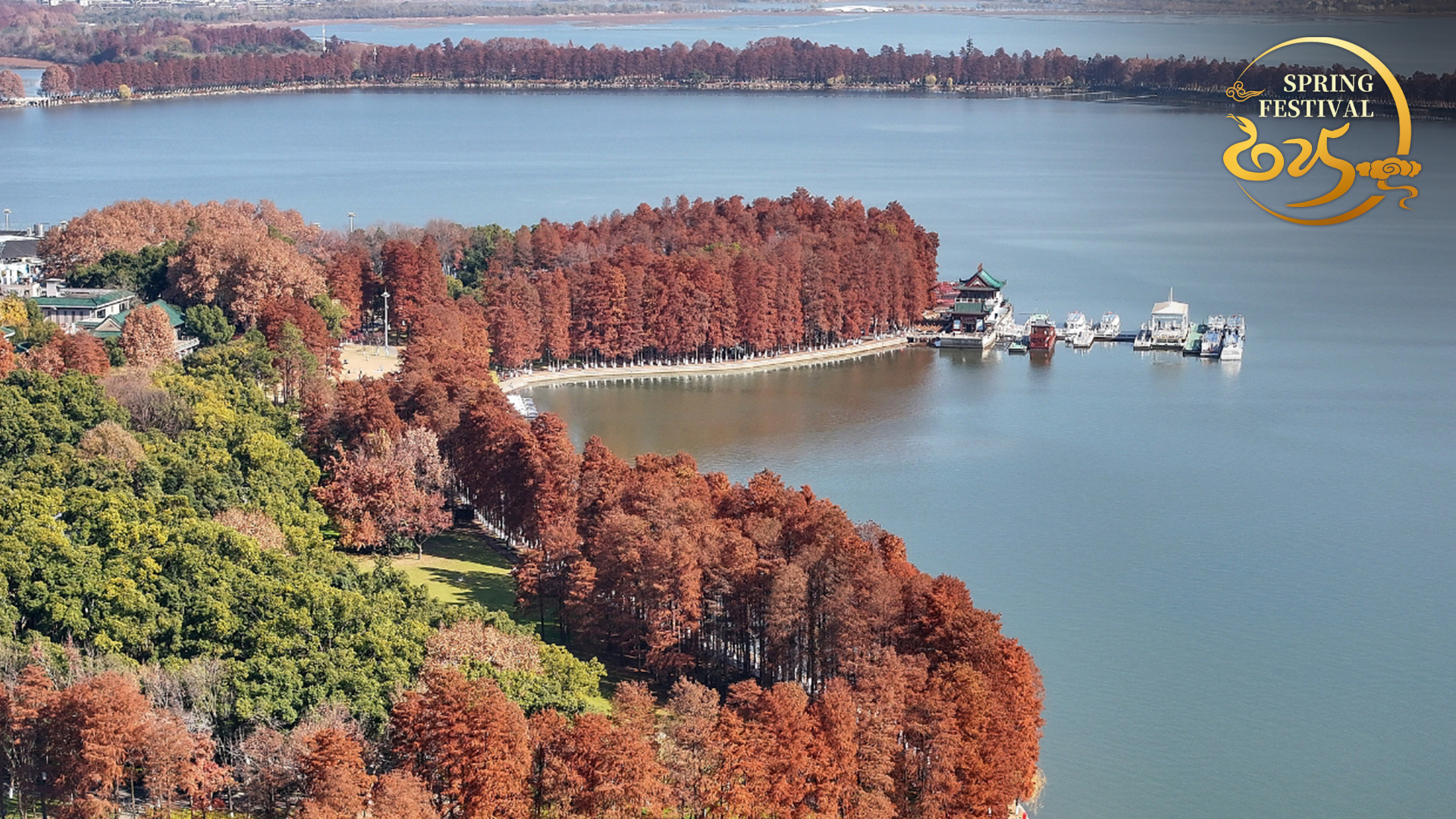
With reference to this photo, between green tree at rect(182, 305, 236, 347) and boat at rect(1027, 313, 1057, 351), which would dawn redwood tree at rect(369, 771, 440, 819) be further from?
boat at rect(1027, 313, 1057, 351)

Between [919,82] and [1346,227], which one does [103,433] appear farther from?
[919,82]

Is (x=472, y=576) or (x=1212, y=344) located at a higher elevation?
(x=1212, y=344)

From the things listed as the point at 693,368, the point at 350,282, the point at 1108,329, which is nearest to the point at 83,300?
the point at 350,282

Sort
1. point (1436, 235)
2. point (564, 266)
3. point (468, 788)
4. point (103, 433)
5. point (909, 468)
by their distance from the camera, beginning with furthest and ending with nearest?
point (1436, 235), point (564, 266), point (909, 468), point (103, 433), point (468, 788)

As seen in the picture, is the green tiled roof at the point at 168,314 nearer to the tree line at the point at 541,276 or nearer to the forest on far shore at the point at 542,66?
the tree line at the point at 541,276

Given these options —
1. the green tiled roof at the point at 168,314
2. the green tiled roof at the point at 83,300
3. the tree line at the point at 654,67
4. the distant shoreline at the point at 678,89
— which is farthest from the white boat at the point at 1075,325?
the tree line at the point at 654,67

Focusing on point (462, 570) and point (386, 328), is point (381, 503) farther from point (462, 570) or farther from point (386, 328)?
point (386, 328)

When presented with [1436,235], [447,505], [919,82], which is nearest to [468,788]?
[447,505]
